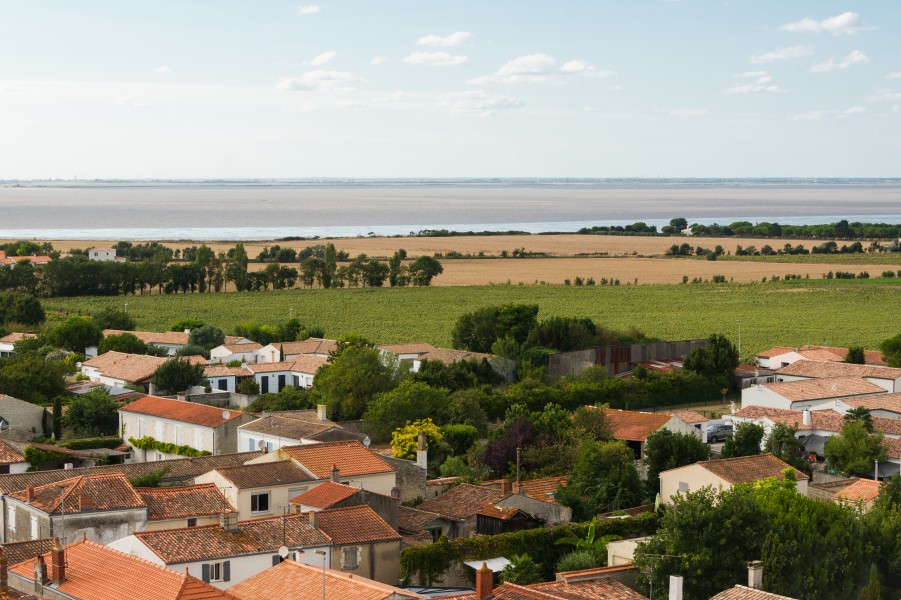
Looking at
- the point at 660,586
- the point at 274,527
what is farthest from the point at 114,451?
the point at 660,586

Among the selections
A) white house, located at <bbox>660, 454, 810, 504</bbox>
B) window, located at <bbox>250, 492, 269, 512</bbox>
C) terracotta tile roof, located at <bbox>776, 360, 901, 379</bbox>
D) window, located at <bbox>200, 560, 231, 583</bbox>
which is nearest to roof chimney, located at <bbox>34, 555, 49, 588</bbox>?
window, located at <bbox>200, 560, 231, 583</bbox>

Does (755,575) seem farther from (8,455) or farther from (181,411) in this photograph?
(181,411)

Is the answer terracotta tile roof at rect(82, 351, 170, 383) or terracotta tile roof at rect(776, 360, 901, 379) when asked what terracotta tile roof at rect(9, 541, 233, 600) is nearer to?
terracotta tile roof at rect(82, 351, 170, 383)

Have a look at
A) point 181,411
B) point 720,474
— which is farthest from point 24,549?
point 181,411

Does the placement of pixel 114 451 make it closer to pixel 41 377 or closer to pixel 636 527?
pixel 41 377

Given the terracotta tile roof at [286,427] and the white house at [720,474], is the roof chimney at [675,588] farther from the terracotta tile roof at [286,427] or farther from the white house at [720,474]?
the terracotta tile roof at [286,427]

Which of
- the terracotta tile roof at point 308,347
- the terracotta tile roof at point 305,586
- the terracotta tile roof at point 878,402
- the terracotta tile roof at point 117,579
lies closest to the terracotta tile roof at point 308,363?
the terracotta tile roof at point 308,347
